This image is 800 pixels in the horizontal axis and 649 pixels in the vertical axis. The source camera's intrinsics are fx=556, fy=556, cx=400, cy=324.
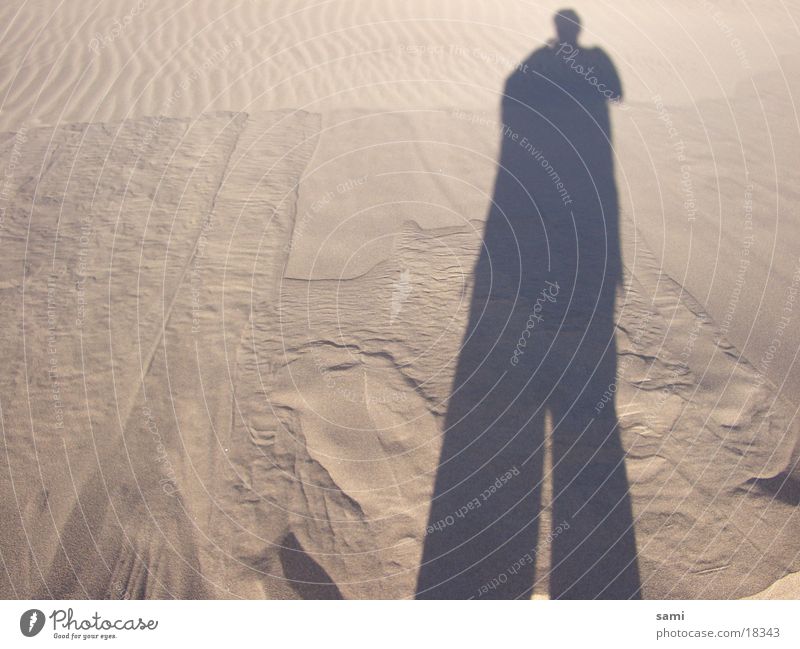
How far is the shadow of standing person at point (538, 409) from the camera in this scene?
450 centimetres

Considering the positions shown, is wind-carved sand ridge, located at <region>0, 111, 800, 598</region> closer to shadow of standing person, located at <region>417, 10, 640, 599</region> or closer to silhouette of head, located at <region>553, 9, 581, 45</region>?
shadow of standing person, located at <region>417, 10, 640, 599</region>

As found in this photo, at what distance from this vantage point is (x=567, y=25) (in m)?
12.9

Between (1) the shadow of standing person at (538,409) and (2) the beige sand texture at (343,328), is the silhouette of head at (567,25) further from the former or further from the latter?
(1) the shadow of standing person at (538,409)

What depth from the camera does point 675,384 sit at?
5875 mm

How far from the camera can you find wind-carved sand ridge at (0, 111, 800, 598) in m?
4.52

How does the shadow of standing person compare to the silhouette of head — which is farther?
the silhouette of head

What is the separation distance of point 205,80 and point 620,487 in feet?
36.4
